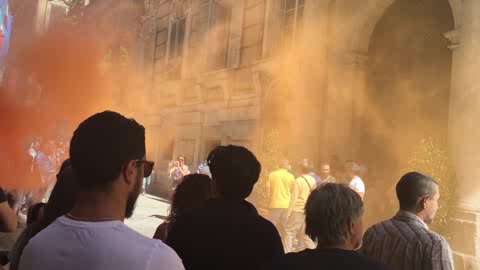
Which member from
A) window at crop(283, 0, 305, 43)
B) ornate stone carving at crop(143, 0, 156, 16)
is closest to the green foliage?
window at crop(283, 0, 305, 43)

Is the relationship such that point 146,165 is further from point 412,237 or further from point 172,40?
point 172,40

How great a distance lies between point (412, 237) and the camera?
2.48 metres

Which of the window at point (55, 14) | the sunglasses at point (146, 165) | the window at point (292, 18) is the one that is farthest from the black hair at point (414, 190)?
the window at point (55, 14)

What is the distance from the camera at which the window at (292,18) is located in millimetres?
10844

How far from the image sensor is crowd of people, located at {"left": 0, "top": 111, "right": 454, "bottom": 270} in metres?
1.25

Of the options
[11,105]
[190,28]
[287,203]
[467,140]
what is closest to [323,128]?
[287,203]

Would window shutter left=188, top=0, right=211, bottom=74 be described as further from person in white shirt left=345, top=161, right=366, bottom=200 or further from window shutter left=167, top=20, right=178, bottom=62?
person in white shirt left=345, top=161, right=366, bottom=200

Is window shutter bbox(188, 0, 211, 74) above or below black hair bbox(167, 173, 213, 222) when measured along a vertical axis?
above

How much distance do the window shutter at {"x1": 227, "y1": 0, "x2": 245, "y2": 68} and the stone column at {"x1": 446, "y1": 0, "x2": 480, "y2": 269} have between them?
271 inches

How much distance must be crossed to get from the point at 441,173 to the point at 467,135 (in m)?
0.65

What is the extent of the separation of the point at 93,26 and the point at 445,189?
20.2 meters

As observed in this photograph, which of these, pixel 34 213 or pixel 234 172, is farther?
pixel 34 213

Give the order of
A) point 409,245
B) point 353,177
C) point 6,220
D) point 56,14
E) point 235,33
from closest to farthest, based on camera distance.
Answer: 1. point 409,245
2. point 6,220
3. point 353,177
4. point 235,33
5. point 56,14

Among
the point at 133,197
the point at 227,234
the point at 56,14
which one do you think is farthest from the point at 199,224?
the point at 56,14
